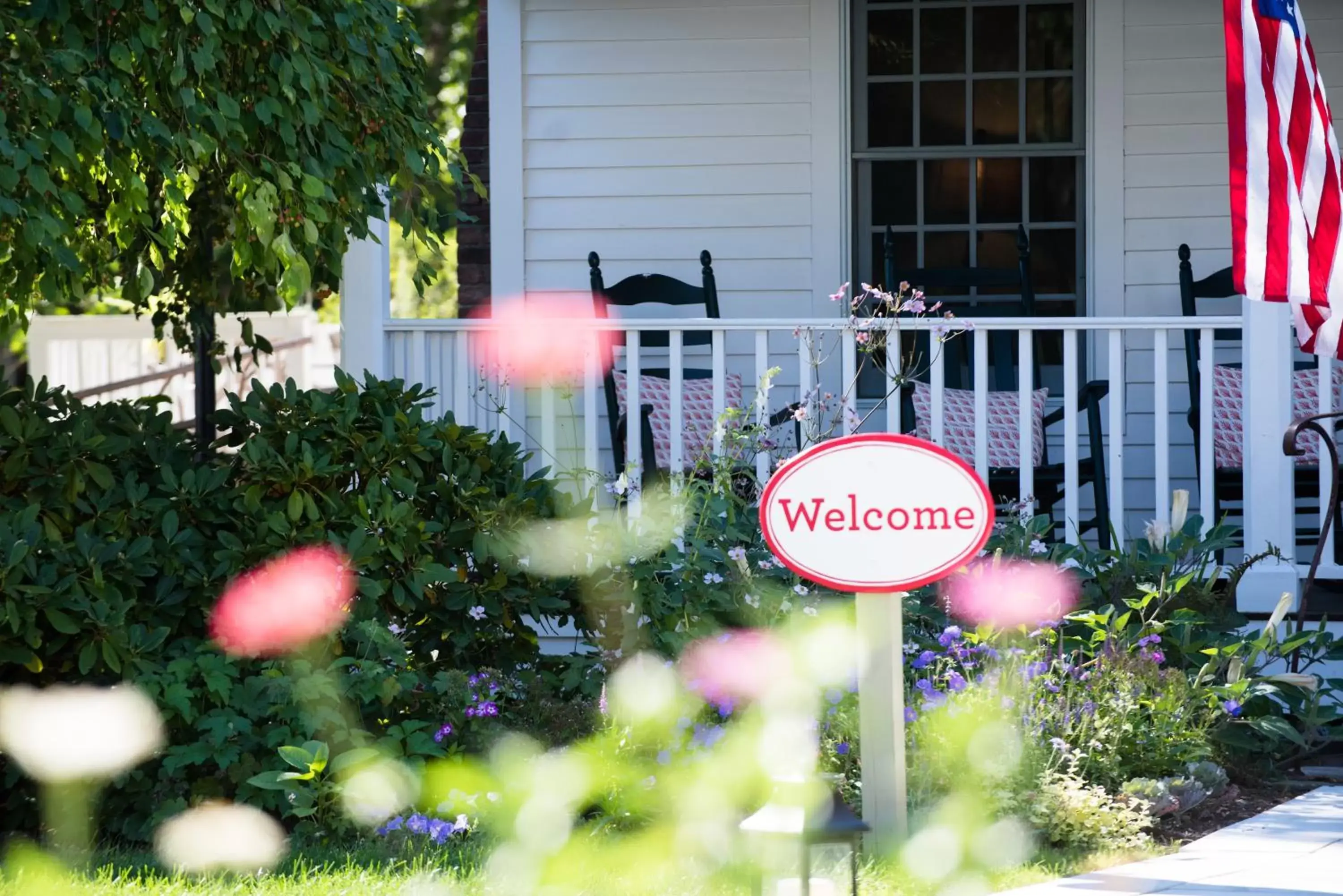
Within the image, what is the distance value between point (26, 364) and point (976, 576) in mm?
12923

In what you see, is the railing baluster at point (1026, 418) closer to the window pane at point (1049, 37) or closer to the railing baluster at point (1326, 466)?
the railing baluster at point (1326, 466)

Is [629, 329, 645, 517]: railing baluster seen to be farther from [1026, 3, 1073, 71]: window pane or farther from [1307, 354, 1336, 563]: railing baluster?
[1026, 3, 1073, 71]: window pane

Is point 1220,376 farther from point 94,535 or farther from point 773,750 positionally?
point 94,535

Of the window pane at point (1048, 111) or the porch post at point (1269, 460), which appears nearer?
the porch post at point (1269, 460)

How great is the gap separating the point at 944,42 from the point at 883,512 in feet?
15.0

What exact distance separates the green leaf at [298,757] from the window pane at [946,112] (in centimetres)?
426

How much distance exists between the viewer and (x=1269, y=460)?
16.8 ft

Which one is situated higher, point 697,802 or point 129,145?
point 129,145

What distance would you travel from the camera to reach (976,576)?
4.60 metres

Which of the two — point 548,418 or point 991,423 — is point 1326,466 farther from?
point 548,418

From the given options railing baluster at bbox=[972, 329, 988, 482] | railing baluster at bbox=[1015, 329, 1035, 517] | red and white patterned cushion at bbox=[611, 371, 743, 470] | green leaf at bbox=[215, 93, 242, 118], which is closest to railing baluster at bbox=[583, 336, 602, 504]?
red and white patterned cushion at bbox=[611, 371, 743, 470]

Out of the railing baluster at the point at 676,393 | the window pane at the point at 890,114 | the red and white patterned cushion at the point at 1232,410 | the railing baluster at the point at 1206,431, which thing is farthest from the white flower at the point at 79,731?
the window pane at the point at 890,114

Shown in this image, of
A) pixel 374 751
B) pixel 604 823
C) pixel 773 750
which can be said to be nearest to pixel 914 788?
pixel 773 750

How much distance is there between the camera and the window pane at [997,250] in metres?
6.93
